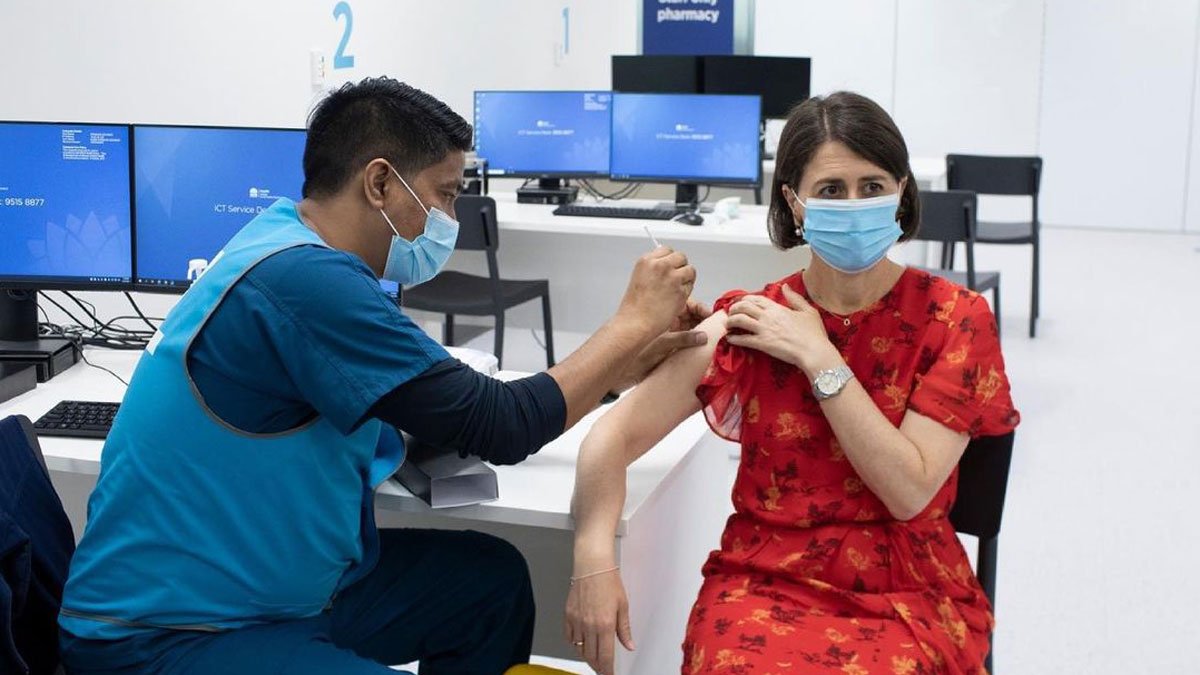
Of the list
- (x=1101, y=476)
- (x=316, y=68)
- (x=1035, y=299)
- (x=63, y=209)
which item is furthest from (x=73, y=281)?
(x=1035, y=299)

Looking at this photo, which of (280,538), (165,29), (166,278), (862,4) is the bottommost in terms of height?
(280,538)

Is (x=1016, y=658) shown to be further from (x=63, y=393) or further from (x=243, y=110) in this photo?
(x=243, y=110)

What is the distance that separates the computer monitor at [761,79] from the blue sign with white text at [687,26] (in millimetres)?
1899

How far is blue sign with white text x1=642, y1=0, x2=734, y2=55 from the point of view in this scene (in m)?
7.85

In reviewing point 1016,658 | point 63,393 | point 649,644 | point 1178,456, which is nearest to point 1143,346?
point 1178,456

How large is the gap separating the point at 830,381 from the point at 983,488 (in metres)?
0.36

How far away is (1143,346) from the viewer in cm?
561

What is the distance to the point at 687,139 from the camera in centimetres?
482

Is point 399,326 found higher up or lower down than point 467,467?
higher up

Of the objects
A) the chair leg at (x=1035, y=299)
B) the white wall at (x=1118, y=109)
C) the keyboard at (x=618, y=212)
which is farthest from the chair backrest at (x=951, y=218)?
the white wall at (x=1118, y=109)

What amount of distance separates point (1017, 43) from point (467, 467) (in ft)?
25.5

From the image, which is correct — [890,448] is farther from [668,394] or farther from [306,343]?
[306,343]

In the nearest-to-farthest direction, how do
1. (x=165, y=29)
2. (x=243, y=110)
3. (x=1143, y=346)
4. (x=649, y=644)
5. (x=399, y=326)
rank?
(x=399, y=326) < (x=649, y=644) < (x=165, y=29) < (x=243, y=110) < (x=1143, y=346)

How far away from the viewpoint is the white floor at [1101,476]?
2947mm
